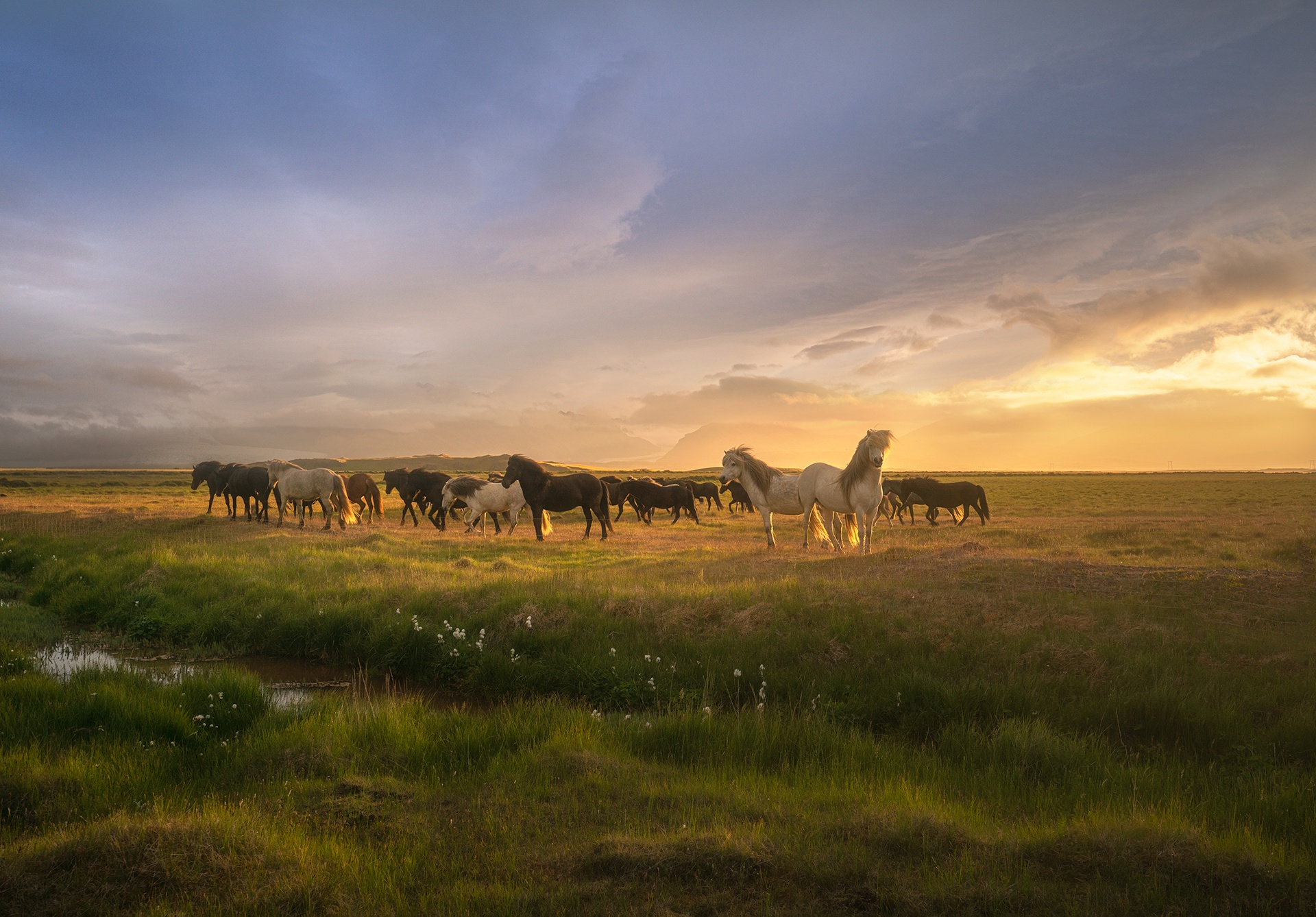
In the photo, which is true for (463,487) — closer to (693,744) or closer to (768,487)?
(768,487)

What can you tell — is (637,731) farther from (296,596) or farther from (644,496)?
(644,496)

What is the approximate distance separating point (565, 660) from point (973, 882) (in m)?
6.60

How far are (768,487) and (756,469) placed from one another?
25.0 inches

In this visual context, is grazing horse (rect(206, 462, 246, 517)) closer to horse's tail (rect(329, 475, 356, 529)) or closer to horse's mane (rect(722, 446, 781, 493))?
→ horse's tail (rect(329, 475, 356, 529))

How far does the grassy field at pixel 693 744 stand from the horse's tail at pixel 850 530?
4826 millimetres

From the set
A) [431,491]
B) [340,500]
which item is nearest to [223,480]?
[340,500]

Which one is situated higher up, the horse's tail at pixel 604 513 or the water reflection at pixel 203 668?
the horse's tail at pixel 604 513

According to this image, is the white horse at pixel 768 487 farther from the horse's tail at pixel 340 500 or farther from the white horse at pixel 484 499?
the horse's tail at pixel 340 500

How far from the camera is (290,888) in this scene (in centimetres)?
390

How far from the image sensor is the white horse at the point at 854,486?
55.0 ft

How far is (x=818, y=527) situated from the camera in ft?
66.1

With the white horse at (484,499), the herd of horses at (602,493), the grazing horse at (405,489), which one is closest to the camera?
the herd of horses at (602,493)

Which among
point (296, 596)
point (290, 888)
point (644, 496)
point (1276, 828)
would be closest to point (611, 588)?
point (296, 596)

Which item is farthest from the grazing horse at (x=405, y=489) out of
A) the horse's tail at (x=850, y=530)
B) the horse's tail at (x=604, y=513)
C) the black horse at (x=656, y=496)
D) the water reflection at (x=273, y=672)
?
the horse's tail at (x=850, y=530)
